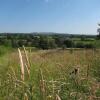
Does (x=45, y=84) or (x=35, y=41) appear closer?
(x=45, y=84)

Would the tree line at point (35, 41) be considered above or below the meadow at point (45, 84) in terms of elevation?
below

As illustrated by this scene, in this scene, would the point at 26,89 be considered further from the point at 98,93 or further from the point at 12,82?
the point at 98,93

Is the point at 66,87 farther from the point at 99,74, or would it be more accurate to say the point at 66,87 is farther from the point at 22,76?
the point at 99,74

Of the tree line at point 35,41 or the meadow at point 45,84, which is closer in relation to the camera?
the meadow at point 45,84

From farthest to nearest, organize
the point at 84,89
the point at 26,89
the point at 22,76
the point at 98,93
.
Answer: the point at 98,93 → the point at 84,89 → the point at 26,89 → the point at 22,76

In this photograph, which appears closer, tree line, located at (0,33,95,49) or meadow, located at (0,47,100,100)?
meadow, located at (0,47,100,100)

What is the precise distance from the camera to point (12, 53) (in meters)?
9.46

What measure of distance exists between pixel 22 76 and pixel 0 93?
123cm

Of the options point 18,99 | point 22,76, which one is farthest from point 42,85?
point 18,99

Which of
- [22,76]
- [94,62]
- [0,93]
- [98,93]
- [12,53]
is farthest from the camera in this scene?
[12,53]

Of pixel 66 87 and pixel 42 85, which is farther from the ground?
pixel 42 85

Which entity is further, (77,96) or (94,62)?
(94,62)

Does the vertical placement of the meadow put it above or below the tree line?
above

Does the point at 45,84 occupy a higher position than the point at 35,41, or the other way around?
the point at 45,84
